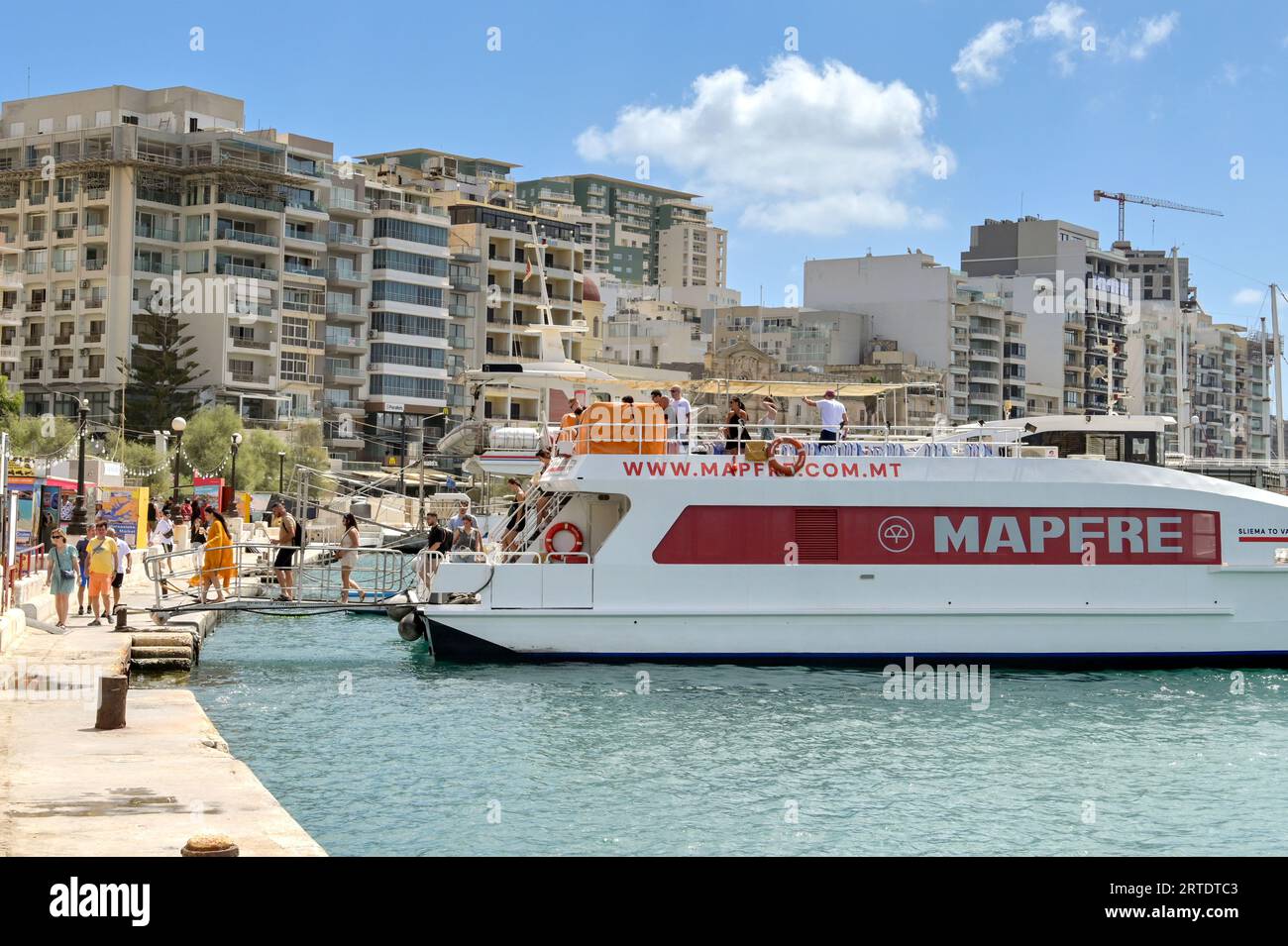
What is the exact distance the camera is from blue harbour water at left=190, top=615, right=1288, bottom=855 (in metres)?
12.6

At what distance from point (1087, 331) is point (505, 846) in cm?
11827

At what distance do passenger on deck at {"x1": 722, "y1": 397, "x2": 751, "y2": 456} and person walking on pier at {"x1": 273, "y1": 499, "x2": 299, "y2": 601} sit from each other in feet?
20.8

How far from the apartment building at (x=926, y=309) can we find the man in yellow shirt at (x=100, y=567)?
8558 centimetres

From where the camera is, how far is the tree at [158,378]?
6969 cm

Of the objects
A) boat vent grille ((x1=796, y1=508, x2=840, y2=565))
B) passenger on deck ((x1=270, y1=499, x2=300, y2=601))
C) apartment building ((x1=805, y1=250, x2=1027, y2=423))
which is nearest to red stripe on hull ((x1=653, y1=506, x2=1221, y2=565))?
boat vent grille ((x1=796, y1=508, x2=840, y2=565))

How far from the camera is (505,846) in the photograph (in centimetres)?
1204

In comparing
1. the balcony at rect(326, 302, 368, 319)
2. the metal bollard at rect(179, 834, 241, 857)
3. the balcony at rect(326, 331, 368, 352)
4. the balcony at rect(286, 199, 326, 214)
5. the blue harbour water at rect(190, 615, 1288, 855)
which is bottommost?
the blue harbour water at rect(190, 615, 1288, 855)

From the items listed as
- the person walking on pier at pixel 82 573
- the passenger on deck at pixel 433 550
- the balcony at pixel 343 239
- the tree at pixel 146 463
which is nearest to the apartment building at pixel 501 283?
the balcony at pixel 343 239

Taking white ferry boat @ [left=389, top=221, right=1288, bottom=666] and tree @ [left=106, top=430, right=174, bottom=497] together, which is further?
tree @ [left=106, top=430, right=174, bottom=497]

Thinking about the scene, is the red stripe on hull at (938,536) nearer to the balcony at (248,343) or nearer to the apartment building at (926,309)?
the balcony at (248,343)

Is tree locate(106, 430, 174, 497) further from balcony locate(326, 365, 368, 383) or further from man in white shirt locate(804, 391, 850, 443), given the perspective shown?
man in white shirt locate(804, 391, 850, 443)

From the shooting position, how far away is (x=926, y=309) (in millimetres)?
104312
